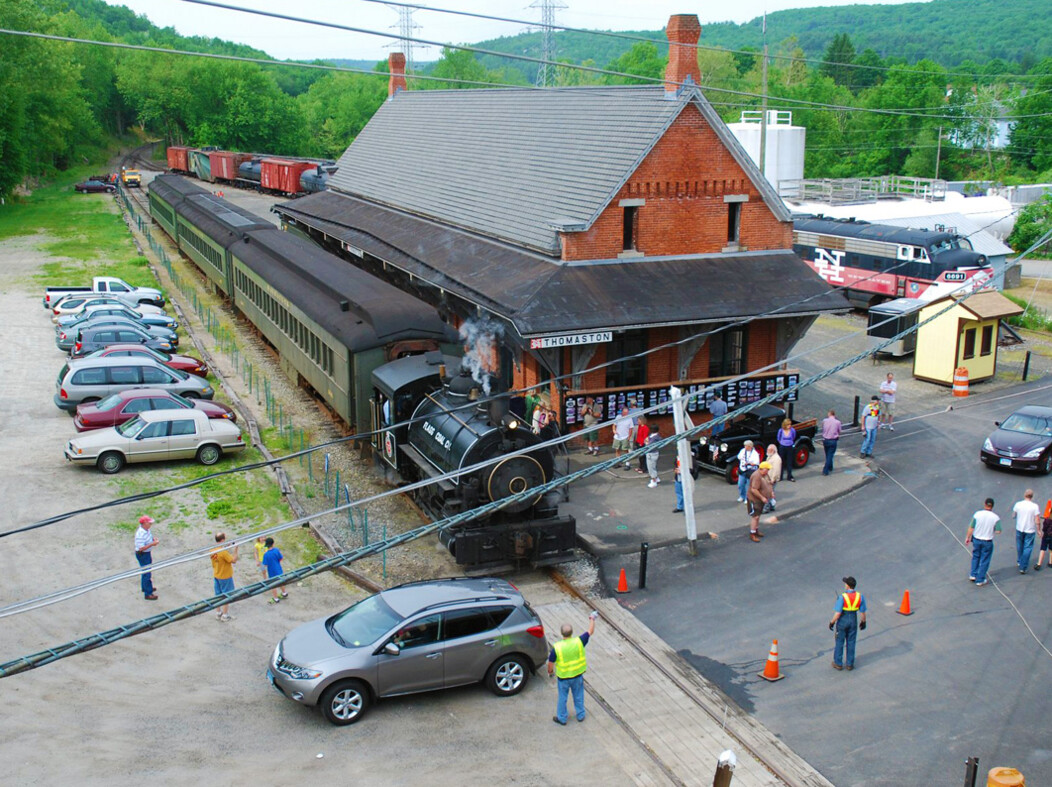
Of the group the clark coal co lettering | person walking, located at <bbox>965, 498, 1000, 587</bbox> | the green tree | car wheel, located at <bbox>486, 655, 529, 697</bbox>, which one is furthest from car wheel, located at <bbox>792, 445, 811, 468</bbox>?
the green tree

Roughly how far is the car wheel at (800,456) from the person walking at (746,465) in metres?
2.53

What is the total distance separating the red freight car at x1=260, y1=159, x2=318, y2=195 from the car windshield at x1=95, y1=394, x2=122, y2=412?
46.9 meters

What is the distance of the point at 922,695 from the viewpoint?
13641 mm

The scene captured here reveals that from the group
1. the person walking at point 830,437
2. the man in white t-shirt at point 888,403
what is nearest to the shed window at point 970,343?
A: the man in white t-shirt at point 888,403

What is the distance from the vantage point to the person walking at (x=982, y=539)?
16562mm

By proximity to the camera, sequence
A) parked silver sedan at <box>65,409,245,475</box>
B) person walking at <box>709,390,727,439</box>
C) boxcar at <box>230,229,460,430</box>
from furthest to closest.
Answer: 1. person walking at <box>709,390,727,439</box>
2. parked silver sedan at <box>65,409,245,475</box>
3. boxcar at <box>230,229,460,430</box>

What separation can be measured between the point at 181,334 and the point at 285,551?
65.1 feet

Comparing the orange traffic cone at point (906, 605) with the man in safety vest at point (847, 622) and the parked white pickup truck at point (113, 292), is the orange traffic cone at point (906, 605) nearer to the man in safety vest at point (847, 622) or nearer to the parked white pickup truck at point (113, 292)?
the man in safety vest at point (847, 622)

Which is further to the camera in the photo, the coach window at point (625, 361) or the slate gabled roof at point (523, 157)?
the slate gabled roof at point (523, 157)

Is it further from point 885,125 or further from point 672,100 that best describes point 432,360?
point 885,125

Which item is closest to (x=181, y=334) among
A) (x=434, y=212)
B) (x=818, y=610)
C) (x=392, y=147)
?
(x=434, y=212)

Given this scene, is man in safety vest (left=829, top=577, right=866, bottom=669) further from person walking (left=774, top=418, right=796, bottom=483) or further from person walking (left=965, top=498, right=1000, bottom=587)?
person walking (left=774, top=418, right=796, bottom=483)

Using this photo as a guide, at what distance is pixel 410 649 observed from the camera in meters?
12.8

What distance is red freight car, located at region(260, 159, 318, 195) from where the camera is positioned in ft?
226
